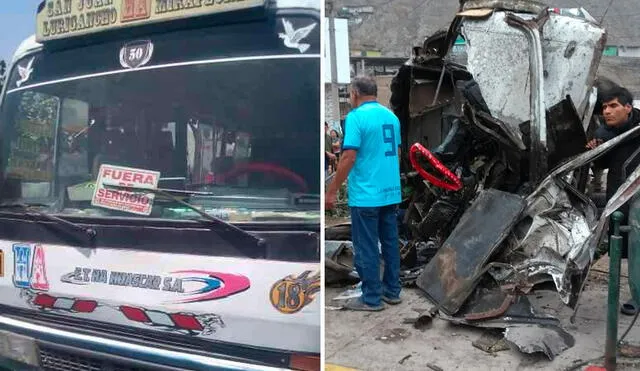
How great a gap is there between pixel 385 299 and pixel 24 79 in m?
3.10

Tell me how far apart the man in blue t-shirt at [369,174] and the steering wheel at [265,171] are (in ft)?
6.59

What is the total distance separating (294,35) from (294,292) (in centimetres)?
→ 82

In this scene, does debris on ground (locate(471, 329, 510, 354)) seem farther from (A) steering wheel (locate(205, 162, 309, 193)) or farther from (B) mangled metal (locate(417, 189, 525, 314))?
(A) steering wheel (locate(205, 162, 309, 193))

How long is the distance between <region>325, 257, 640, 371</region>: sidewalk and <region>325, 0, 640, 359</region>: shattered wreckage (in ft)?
0.35

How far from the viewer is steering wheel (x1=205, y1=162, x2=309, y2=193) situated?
1935 mm

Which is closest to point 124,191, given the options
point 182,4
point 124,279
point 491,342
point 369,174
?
point 124,279

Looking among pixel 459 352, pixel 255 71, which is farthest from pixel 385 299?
pixel 255 71

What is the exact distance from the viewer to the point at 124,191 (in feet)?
7.28

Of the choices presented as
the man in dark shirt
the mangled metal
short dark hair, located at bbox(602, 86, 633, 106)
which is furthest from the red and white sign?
short dark hair, located at bbox(602, 86, 633, 106)

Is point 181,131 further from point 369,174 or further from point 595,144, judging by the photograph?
point 595,144

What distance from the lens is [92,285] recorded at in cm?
227

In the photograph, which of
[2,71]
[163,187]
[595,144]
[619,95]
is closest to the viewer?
[163,187]

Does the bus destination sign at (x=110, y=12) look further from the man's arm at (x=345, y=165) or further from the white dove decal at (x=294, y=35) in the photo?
the man's arm at (x=345, y=165)

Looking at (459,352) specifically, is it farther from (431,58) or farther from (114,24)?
(431,58)
